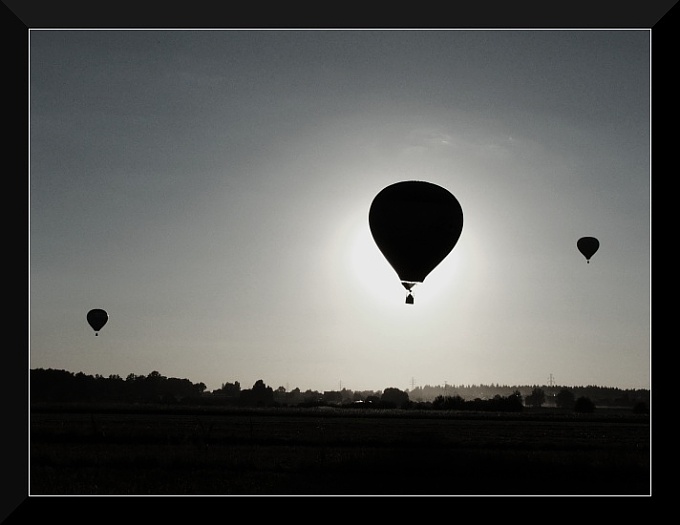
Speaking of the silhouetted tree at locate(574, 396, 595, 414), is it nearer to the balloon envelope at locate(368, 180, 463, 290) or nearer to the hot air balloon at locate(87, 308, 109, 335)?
the hot air balloon at locate(87, 308, 109, 335)

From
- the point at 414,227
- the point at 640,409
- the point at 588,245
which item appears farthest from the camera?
the point at 640,409

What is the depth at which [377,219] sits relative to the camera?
64.1 ft

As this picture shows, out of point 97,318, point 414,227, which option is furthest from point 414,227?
point 97,318

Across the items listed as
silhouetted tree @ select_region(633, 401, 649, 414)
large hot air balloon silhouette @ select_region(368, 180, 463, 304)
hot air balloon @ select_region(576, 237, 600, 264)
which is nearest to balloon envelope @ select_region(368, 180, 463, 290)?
large hot air balloon silhouette @ select_region(368, 180, 463, 304)

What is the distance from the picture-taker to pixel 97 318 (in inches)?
1518

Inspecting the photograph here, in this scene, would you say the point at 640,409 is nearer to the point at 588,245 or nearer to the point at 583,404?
the point at 583,404

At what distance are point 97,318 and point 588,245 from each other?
2050cm

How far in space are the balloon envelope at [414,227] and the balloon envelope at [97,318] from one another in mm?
21895

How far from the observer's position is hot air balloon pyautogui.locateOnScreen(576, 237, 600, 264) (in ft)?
98.1

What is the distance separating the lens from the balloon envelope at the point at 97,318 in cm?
3838

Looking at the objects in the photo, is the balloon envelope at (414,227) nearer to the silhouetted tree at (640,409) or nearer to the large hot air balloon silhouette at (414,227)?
the large hot air balloon silhouette at (414,227)

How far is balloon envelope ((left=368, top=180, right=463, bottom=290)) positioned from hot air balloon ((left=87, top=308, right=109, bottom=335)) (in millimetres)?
21895
